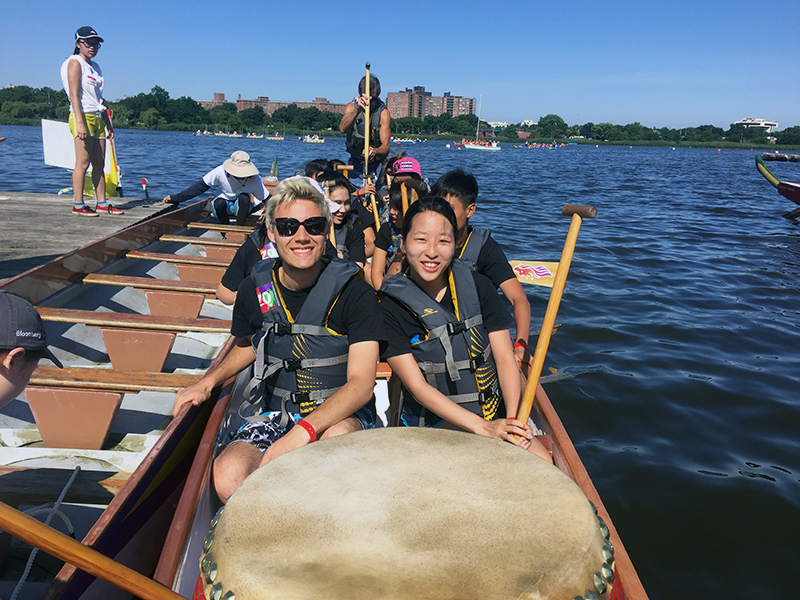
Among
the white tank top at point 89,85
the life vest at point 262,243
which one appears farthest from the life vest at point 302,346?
the white tank top at point 89,85

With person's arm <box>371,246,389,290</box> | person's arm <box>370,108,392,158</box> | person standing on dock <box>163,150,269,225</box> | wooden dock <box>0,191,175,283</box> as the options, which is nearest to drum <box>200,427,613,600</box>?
person's arm <box>371,246,389,290</box>

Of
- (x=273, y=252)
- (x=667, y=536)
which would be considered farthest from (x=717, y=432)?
(x=273, y=252)

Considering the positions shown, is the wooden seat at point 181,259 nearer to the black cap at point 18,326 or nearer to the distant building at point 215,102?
the black cap at point 18,326

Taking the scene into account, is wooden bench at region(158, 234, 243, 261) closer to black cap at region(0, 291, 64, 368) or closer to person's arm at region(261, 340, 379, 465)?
person's arm at region(261, 340, 379, 465)

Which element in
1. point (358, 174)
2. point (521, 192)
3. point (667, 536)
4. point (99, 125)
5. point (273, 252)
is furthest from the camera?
point (521, 192)

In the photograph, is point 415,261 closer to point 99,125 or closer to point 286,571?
point 286,571

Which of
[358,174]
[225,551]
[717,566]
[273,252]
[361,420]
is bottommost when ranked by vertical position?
[717,566]

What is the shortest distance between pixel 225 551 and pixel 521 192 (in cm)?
1961

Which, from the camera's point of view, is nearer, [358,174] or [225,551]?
[225,551]

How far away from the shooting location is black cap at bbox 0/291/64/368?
1337 millimetres

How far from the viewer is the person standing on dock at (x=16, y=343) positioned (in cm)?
134

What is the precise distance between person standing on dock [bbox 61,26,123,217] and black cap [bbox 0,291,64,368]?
5.27 m

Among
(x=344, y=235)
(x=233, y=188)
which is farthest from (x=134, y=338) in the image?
(x=233, y=188)

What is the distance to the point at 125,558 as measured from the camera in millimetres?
1828
